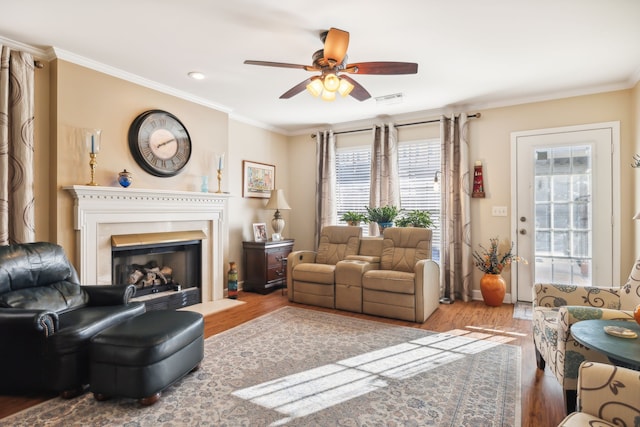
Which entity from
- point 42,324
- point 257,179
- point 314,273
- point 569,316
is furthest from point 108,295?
point 569,316

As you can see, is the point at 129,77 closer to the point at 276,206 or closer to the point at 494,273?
the point at 276,206

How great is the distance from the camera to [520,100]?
14.2 feet

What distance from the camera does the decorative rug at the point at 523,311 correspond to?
3.84m

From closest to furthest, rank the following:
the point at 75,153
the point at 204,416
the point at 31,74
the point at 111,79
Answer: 1. the point at 204,416
2. the point at 31,74
3. the point at 75,153
4. the point at 111,79

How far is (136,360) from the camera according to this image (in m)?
2.01

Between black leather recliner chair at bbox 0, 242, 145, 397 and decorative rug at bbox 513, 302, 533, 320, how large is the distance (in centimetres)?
387

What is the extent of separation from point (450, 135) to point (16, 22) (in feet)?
15.1

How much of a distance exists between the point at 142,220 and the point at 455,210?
153 inches

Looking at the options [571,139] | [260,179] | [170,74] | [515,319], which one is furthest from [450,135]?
[170,74]

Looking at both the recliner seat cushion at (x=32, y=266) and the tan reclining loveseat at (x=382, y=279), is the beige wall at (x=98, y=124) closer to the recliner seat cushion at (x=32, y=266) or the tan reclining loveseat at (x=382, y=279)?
the recliner seat cushion at (x=32, y=266)

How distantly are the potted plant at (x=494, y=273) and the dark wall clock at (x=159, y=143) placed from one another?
3.98 m

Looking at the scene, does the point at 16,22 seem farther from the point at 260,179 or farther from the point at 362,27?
the point at 260,179

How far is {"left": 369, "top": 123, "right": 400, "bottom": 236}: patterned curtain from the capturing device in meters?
5.16

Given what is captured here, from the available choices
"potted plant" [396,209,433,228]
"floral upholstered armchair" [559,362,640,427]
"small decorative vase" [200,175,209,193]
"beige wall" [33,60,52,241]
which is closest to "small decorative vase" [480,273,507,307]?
"potted plant" [396,209,433,228]
